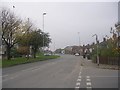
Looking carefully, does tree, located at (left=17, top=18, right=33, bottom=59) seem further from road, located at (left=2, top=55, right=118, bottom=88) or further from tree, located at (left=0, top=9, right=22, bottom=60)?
road, located at (left=2, top=55, right=118, bottom=88)

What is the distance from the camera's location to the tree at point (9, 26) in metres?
55.5

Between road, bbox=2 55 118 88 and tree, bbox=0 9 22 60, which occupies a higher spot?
tree, bbox=0 9 22 60

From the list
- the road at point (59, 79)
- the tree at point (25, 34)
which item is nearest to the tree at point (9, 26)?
the tree at point (25, 34)

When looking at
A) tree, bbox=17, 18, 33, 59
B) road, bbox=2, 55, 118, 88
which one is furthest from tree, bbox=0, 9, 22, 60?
road, bbox=2, 55, 118, 88

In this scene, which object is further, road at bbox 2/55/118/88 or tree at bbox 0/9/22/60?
tree at bbox 0/9/22/60

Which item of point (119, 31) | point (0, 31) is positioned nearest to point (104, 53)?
point (119, 31)

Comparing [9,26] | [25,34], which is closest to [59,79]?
[9,26]

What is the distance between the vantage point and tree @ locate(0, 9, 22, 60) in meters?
55.5

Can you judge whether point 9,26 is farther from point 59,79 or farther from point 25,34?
point 59,79

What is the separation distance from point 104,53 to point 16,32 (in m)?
19.4

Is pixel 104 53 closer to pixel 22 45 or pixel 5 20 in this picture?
pixel 5 20

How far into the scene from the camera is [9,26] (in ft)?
185

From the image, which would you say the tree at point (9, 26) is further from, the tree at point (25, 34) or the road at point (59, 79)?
the road at point (59, 79)

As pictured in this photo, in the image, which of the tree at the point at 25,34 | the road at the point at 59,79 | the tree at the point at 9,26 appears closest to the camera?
the road at the point at 59,79
